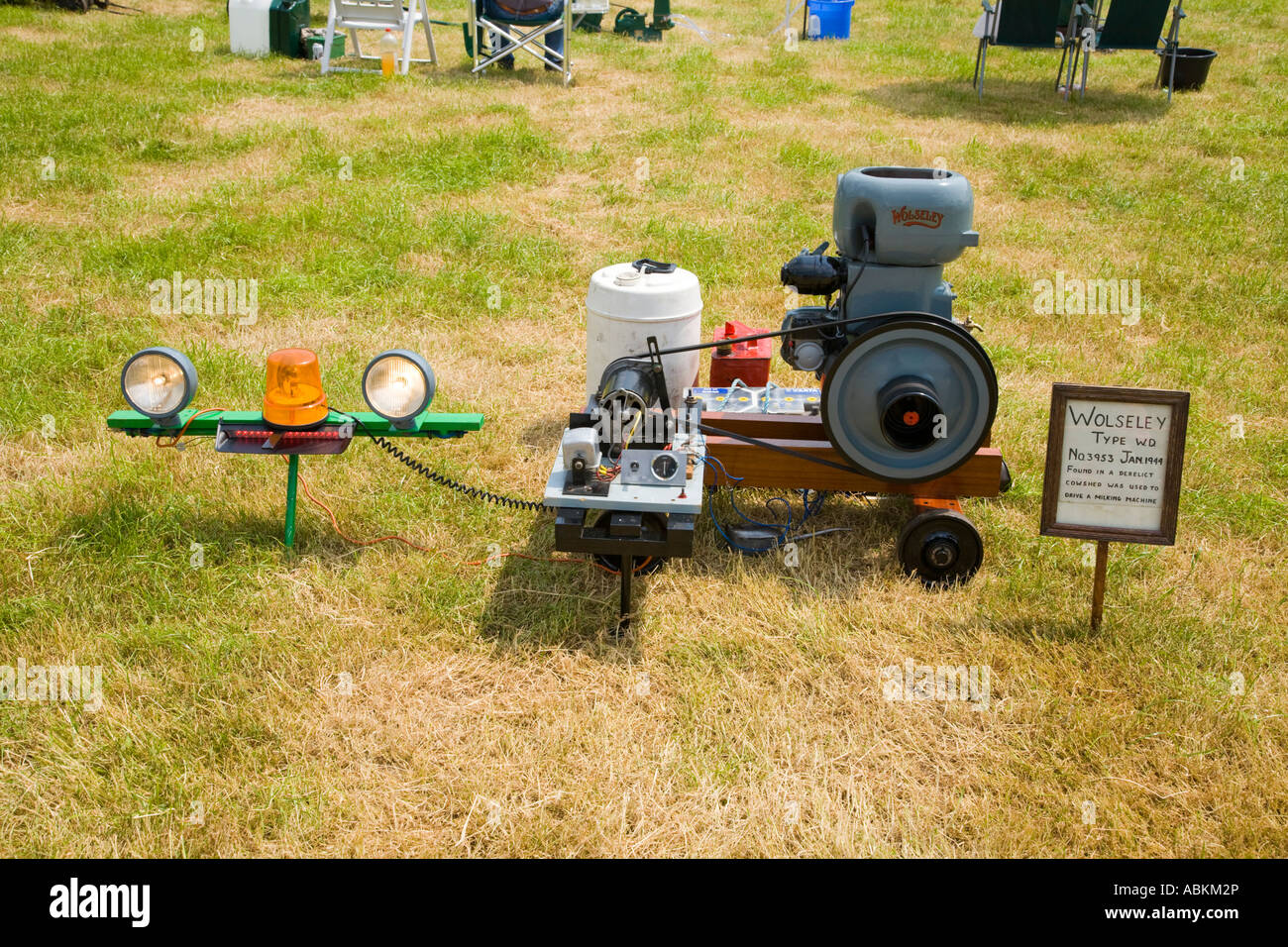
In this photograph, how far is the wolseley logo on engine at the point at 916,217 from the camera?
3609 mm

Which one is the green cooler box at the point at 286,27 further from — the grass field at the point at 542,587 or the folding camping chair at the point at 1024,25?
the folding camping chair at the point at 1024,25

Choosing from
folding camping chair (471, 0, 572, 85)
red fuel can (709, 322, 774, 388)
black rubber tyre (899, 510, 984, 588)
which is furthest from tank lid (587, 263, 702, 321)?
folding camping chair (471, 0, 572, 85)

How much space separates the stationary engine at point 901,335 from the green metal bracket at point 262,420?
1254 millimetres

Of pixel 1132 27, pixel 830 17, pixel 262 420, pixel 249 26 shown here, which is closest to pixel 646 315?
pixel 262 420

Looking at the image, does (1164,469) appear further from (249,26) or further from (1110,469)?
(249,26)

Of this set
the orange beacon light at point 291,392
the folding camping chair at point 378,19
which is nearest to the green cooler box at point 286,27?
the folding camping chair at point 378,19

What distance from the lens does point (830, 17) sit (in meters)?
15.3

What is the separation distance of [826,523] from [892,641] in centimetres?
77

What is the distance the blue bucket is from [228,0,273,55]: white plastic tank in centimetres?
732

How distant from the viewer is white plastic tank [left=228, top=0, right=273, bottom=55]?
12.2 m

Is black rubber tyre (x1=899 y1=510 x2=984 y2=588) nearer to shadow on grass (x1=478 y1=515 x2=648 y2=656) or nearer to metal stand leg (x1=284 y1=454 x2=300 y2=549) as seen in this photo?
shadow on grass (x1=478 y1=515 x2=648 y2=656)

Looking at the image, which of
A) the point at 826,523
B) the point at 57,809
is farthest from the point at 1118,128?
the point at 57,809

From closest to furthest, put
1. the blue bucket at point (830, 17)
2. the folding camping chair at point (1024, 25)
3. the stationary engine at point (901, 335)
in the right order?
1. the stationary engine at point (901, 335)
2. the folding camping chair at point (1024, 25)
3. the blue bucket at point (830, 17)

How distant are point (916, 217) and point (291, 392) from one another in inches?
85.8
